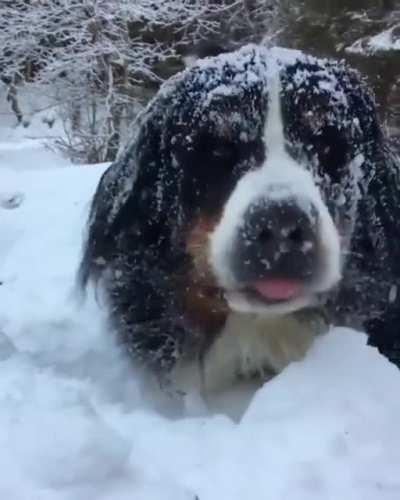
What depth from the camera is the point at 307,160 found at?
7.96ft

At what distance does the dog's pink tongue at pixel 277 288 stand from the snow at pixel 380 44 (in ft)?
37.6

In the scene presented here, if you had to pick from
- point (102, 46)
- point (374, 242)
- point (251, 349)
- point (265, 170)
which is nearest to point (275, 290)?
point (265, 170)

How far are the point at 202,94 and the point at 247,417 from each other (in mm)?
990

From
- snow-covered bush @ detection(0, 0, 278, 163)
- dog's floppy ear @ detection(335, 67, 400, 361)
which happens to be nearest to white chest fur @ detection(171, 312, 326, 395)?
dog's floppy ear @ detection(335, 67, 400, 361)

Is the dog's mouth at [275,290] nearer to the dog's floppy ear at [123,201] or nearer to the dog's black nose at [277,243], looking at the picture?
the dog's black nose at [277,243]

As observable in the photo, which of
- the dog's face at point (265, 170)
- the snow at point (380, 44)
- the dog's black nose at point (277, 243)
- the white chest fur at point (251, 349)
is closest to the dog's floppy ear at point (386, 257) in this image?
the dog's face at point (265, 170)

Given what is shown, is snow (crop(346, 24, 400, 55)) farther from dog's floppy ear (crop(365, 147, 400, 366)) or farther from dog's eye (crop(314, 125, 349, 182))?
dog's eye (crop(314, 125, 349, 182))

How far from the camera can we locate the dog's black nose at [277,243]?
84.1 inches

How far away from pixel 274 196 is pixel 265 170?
0.19 meters

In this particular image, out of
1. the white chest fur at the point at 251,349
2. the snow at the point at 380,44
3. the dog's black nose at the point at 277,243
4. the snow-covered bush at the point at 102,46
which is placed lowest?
the snow-covered bush at the point at 102,46

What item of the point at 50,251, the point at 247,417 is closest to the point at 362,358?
the point at 247,417

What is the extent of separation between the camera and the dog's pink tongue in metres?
2.26

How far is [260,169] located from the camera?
7.76ft

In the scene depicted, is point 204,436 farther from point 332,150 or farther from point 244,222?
point 332,150
